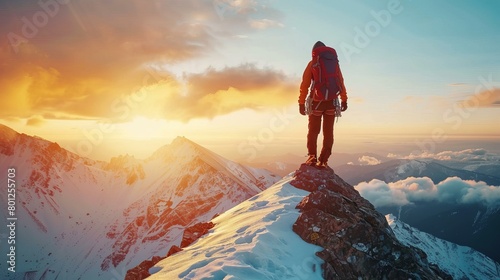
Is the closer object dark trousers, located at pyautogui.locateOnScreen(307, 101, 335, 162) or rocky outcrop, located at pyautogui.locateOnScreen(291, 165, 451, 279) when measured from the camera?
rocky outcrop, located at pyautogui.locateOnScreen(291, 165, 451, 279)

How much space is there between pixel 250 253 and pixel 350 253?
4.27m

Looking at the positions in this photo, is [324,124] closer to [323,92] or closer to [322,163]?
[323,92]

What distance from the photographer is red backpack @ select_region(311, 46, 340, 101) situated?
1551cm

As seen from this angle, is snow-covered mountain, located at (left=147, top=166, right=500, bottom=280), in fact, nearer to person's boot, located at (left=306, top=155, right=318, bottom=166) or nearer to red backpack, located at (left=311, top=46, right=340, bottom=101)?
person's boot, located at (left=306, top=155, right=318, bottom=166)

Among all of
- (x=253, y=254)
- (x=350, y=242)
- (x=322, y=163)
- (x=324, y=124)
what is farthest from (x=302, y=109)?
(x=253, y=254)

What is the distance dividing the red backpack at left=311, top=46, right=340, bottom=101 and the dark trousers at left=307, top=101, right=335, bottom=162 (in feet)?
2.50

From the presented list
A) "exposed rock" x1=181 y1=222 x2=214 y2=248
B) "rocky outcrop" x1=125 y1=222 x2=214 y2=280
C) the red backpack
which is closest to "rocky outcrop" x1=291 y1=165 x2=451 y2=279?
the red backpack

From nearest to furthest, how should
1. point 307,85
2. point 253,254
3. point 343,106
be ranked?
1. point 253,254
2. point 307,85
3. point 343,106

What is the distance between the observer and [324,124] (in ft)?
55.7

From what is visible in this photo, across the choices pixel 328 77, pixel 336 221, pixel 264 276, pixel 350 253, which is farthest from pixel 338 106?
pixel 264 276

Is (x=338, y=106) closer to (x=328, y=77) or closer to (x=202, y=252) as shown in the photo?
(x=328, y=77)

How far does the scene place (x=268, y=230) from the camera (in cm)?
1307

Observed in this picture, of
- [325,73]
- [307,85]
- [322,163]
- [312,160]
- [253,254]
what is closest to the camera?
[253,254]

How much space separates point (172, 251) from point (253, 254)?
21.0ft
